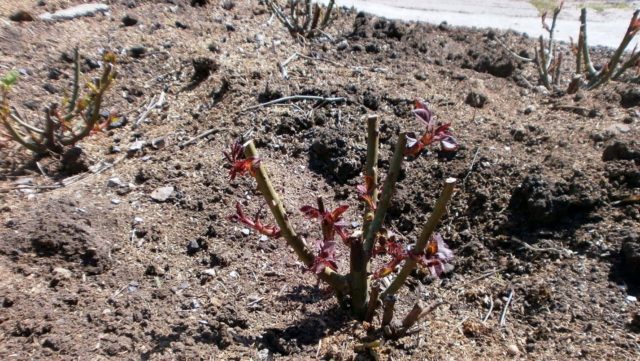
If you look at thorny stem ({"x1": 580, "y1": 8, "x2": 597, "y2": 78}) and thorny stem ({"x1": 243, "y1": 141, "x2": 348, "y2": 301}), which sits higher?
thorny stem ({"x1": 580, "y1": 8, "x2": 597, "y2": 78})

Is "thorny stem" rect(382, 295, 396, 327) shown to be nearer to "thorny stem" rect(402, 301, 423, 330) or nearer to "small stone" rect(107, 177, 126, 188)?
"thorny stem" rect(402, 301, 423, 330)

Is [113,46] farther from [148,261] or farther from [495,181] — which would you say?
[495,181]

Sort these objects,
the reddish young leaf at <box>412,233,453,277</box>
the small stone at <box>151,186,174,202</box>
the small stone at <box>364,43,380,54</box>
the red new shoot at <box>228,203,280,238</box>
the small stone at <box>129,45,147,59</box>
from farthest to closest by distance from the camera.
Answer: the small stone at <box>364,43,380,54</box>
the small stone at <box>129,45,147,59</box>
the small stone at <box>151,186,174,202</box>
the red new shoot at <box>228,203,280,238</box>
the reddish young leaf at <box>412,233,453,277</box>

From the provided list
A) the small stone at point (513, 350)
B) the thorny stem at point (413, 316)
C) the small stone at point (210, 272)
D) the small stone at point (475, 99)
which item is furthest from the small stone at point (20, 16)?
the small stone at point (513, 350)

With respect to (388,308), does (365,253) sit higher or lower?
higher

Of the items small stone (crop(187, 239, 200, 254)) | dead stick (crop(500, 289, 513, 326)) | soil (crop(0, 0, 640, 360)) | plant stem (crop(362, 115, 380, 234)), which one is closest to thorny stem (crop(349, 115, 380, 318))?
plant stem (crop(362, 115, 380, 234))

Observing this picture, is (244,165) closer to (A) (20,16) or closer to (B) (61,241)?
(B) (61,241)

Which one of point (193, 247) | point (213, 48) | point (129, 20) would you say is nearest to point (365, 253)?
point (193, 247)
